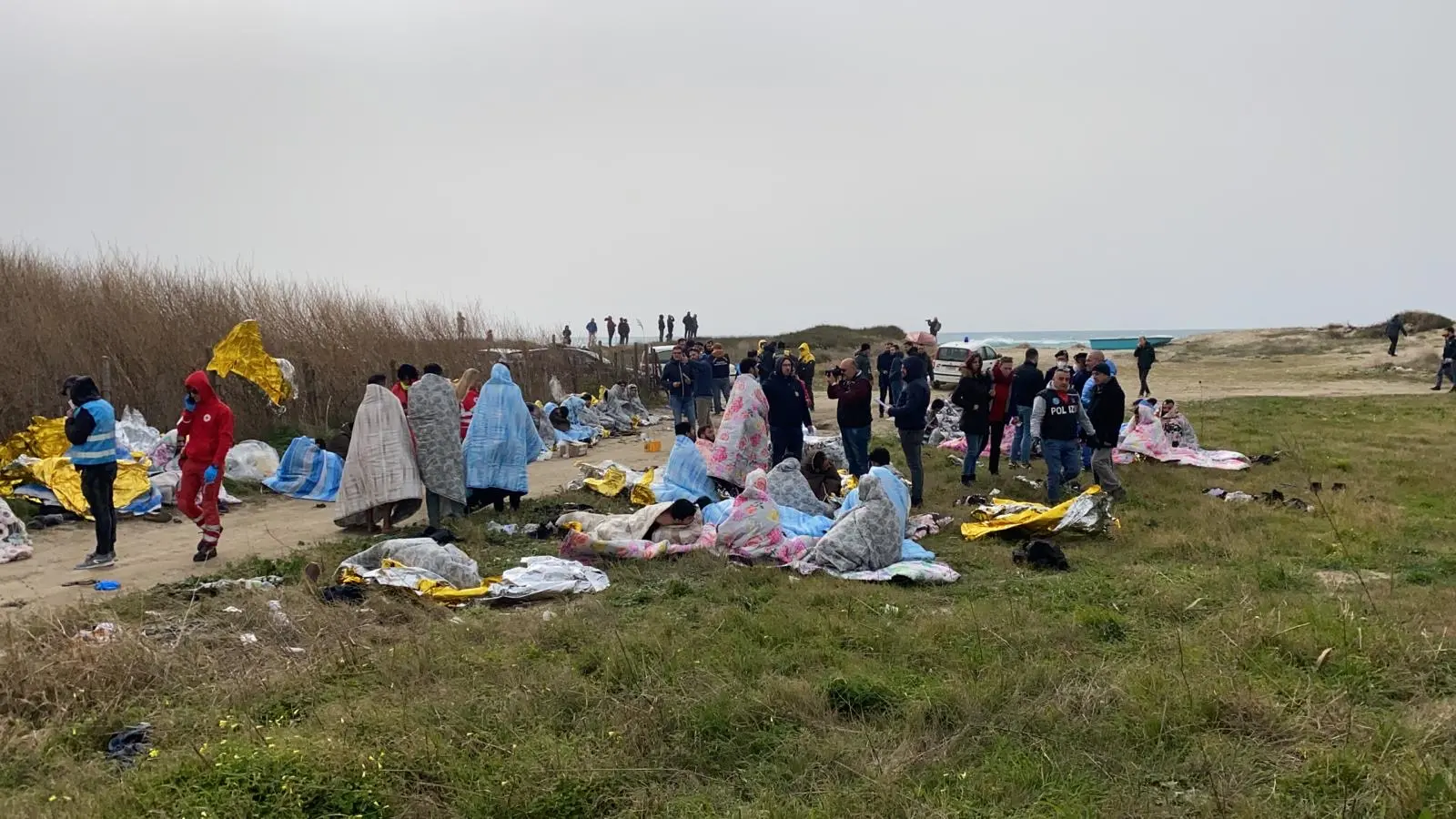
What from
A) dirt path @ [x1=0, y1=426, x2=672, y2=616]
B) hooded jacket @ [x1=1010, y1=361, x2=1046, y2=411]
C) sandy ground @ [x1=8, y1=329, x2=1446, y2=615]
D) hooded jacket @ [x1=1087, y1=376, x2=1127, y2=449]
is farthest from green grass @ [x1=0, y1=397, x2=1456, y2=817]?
hooded jacket @ [x1=1010, y1=361, x2=1046, y2=411]

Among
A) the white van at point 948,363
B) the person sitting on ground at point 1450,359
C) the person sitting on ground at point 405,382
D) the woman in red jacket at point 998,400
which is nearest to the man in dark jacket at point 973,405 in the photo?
the woman in red jacket at point 998,400

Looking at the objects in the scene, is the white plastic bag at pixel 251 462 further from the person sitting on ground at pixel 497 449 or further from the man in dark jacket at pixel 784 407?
the man in dark jacket at pixel 784 407

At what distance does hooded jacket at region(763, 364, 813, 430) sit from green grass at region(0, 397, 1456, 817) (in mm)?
4103

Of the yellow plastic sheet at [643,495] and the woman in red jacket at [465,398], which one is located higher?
the woman in red jacket at [465,398]

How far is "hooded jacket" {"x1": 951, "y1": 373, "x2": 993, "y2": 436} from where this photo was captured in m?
11.3

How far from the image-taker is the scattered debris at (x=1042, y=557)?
7.50 meters

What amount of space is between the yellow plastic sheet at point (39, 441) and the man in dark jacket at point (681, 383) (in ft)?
27.8

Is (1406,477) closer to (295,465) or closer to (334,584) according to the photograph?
(334,584)

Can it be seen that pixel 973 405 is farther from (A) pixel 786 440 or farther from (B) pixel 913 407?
(A) pixel 786 440

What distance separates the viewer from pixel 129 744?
13.7ft

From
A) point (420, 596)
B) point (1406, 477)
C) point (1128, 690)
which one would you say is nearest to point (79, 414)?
point (420, 596)

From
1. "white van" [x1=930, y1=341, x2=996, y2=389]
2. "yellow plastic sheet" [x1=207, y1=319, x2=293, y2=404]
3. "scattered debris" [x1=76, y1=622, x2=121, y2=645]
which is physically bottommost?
"scattered debris" [x1=76, y1=622, x2=121, y2=645]

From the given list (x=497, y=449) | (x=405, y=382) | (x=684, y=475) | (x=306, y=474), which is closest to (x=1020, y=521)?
(x=684, y=475)

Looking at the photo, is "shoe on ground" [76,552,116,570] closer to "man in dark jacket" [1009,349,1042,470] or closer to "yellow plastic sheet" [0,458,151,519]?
"yellow plastic sheet" [0,458,151,519]
